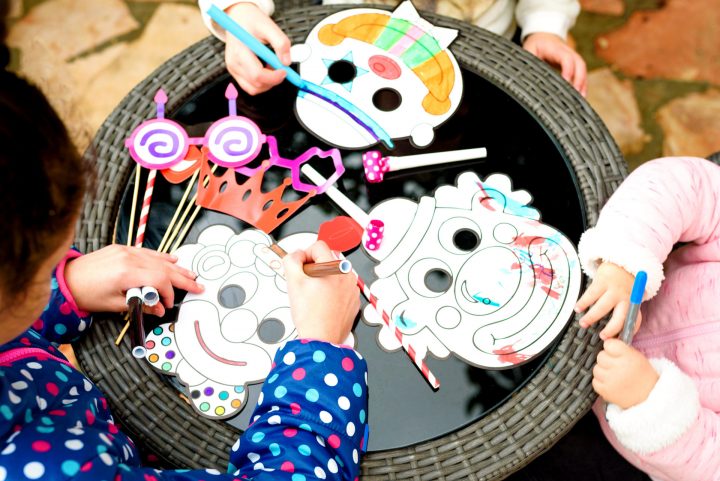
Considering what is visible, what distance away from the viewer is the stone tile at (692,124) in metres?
1.45

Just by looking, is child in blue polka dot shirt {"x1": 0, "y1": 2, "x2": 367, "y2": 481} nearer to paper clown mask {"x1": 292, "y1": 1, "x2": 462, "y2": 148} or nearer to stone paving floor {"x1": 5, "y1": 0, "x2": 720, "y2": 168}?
paper clown mask {"x1": 292, "y1": 1, "x2": 462, "y2": 148}

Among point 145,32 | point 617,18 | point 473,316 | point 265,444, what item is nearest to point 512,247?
point 473,316

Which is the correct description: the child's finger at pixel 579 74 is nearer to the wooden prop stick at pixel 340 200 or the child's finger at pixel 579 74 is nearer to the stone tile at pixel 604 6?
the wooden prop stick at pixel 340 200

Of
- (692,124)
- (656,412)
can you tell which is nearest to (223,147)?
(656,412)

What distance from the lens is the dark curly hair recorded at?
433 millimetres

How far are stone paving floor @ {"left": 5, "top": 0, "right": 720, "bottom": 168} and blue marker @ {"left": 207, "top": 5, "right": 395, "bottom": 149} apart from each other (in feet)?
2.61

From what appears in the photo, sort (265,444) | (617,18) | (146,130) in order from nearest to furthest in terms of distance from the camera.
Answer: (265,444)
(146,130)
(617,18)

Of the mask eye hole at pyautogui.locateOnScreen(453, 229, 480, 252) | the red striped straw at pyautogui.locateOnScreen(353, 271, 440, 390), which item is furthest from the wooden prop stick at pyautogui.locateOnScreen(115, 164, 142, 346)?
the mask eye hole at pyautogui.locateOnScreen(453, 229, 480, 252)

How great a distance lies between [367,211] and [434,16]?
1.07 ft

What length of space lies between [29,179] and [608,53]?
1.45 meters

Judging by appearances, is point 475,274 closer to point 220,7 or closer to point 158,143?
point 158,143

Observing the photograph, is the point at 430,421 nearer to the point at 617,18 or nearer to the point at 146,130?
the point at 146,130

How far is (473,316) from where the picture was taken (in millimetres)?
711

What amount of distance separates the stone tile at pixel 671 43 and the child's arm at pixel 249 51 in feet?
3.27
